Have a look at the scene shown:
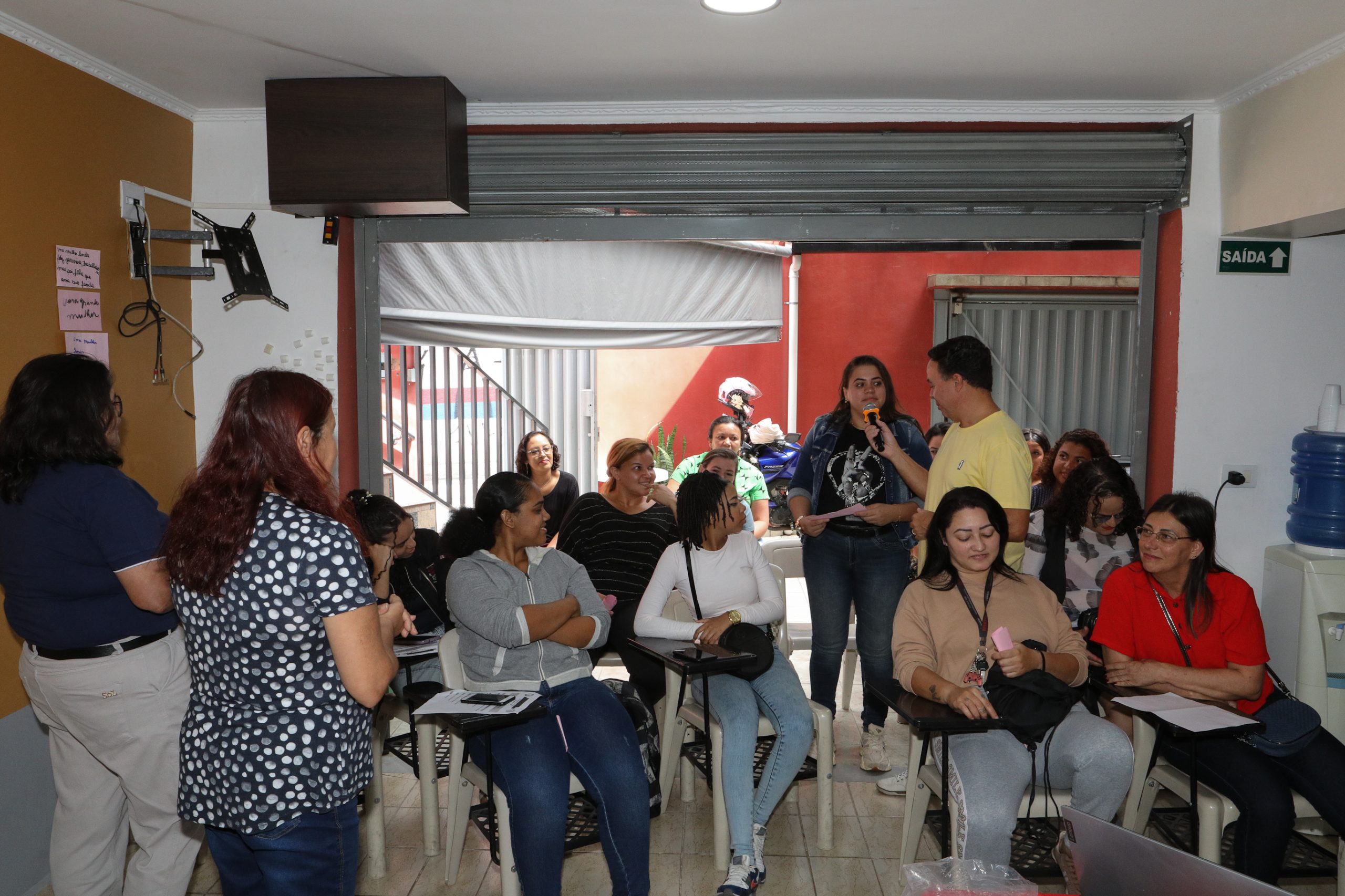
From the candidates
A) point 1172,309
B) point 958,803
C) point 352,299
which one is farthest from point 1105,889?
point 352,299

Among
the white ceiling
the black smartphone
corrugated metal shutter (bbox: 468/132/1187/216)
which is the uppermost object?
the white ceiling

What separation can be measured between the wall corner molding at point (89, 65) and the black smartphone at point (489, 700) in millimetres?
2251

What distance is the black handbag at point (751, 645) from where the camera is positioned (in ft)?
9.16

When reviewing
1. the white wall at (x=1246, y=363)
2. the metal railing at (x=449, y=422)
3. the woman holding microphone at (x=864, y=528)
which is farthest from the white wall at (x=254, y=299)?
the white wall at (x=1246, y=363)

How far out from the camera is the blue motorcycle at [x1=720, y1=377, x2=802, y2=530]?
587cm

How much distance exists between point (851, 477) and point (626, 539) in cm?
89

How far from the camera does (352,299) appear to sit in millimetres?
3658

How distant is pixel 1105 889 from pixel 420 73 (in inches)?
118

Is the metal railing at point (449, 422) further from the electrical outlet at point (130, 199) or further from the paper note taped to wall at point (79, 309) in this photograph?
A: the paper note taped to wall at point (79, 309)

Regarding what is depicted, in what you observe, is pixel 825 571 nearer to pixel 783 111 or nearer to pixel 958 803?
pixel 958 803

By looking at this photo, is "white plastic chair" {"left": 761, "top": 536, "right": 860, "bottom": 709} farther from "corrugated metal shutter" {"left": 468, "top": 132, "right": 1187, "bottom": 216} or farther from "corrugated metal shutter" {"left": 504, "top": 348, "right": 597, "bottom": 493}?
"corrugated metal shutter" {"left": 504, "top": 348, "right": 597, "bottom": 493}

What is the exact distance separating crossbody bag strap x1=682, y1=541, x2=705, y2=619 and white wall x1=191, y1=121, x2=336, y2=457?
156 centimetres

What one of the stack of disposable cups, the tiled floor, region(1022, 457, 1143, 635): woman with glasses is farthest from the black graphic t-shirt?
the stack of disposable cups

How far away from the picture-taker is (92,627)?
7.20 feet
